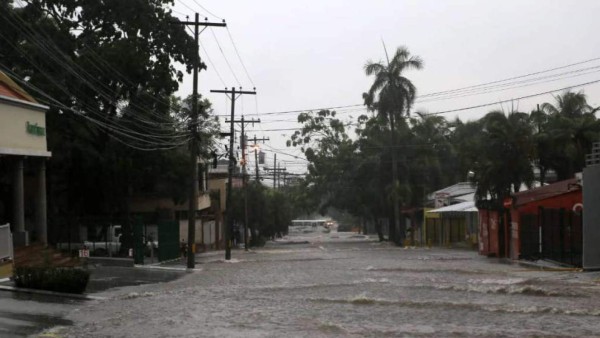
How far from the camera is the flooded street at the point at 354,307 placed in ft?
50.0

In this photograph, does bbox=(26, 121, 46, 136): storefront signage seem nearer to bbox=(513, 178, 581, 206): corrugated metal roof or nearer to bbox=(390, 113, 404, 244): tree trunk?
bbox=(513, 178, 581, 206): corrugated metal roof

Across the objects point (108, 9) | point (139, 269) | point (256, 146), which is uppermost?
point (108, 9)

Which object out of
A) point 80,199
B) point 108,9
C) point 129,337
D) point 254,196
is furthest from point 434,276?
point 254,196

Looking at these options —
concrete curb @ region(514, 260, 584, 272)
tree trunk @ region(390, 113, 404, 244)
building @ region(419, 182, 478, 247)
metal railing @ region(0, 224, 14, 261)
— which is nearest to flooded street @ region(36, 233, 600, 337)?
concrete curb @ region(514, 260, 584, 272)

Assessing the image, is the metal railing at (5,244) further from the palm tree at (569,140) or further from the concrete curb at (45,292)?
the palm tree at (569,140)

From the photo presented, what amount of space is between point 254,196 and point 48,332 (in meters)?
76.3

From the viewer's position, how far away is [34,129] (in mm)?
32438

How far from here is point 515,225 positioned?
129 ft

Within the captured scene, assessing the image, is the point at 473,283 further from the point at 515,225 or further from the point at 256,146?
the point at 256,146

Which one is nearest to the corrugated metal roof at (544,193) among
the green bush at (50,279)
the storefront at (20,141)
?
the green bush at (50,279)

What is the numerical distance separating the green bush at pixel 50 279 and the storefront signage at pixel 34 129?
1127 cm

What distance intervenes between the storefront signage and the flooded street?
8.51 m

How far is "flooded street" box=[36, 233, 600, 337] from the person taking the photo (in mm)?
15250

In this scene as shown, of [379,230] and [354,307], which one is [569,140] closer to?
[354,307]
